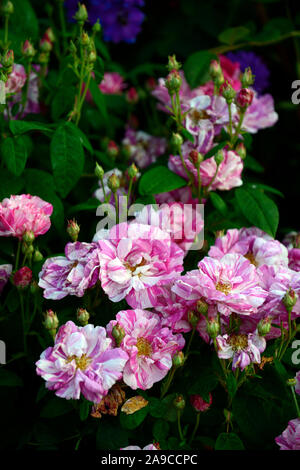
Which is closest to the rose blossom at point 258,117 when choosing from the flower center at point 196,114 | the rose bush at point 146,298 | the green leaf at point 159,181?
the rose bush at point 146,298

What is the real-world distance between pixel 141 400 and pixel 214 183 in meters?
0.43

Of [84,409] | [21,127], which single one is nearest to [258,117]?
[21,127]

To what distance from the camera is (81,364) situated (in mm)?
814

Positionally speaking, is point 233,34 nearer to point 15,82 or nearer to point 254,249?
point 15,82

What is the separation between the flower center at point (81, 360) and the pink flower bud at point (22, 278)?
0.17m

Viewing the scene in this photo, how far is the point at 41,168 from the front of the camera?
1.26 meters

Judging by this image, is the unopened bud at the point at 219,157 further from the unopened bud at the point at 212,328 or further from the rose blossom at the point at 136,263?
the unopened bud at the point at 212,328

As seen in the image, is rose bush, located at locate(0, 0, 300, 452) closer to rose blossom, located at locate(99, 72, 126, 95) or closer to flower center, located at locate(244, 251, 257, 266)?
flower center, located at locate(244, 251, 257, 266)

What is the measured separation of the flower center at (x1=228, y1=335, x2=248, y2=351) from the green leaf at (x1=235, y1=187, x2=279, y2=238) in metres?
0.23

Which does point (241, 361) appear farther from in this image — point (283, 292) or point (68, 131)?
point (68, 131)

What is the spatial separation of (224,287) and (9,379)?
1.15 feet

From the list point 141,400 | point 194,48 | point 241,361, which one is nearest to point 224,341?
point 241,361

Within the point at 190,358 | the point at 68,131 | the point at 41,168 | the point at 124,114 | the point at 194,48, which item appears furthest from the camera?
the point at 194,48

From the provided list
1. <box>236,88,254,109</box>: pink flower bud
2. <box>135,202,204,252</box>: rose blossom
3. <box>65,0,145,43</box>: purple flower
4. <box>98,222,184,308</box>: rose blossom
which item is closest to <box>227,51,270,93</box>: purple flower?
<box>65,0,145,43</box>: purple flower
